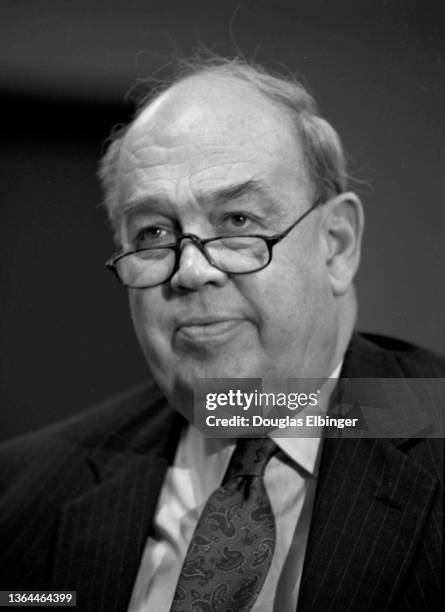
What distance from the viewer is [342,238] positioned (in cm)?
129

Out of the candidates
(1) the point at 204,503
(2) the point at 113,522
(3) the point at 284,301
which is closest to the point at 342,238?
(3) the point at 284,301

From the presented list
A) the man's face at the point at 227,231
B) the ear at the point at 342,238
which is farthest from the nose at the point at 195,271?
the ear at the point at 342,238

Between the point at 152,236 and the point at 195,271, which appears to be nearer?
the point at 195,271

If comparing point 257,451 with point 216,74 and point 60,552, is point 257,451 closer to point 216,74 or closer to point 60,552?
point 60,552

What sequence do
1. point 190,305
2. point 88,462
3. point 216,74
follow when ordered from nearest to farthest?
point 190,305, point 216,74, point 88,462

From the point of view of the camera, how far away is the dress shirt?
3.65 ft

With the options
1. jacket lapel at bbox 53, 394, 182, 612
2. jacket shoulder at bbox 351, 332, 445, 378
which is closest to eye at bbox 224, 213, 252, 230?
jacket shoulder at bbox 351, 332, 445, 378

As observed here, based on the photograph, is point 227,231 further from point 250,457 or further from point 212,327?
point 250,457

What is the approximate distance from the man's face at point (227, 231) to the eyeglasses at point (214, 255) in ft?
0.04

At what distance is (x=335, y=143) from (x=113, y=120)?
44 cm

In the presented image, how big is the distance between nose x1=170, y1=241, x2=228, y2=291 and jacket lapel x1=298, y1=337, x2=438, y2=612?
1.06ft

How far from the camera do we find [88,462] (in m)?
1.43

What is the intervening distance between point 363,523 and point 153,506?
39 centimetres

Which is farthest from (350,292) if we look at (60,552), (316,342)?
(60,552)
